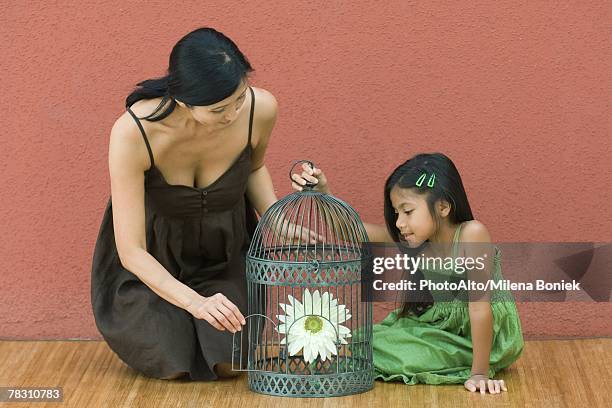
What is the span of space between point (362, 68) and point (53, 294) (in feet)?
4.04

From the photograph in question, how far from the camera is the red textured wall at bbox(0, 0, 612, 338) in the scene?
391 cm

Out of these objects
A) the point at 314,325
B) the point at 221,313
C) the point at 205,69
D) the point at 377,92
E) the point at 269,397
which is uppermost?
the point at 205,69

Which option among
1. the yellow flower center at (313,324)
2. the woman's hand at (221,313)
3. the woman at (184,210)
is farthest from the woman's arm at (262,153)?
the woman's hand at (221,313)

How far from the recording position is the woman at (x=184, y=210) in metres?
3.25

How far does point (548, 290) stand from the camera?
4.03 metres

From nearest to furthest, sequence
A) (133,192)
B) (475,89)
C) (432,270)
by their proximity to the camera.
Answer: (133,192)
(432,270)
(475,89)

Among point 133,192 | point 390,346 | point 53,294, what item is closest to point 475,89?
point 390,346

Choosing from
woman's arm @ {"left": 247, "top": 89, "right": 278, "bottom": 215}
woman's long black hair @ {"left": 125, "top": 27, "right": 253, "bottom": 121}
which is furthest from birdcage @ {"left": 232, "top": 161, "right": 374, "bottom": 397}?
woman's long black hair @ {"left": 125, "top": 27, "right": 253, "bottom": 121}

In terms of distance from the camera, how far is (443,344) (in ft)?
11.8

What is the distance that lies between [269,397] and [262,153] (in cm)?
73

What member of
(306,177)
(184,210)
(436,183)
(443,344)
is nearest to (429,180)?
(436,183)

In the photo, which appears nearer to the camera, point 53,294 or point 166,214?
point 166,214

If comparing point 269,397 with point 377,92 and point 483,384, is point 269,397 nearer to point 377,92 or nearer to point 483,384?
point 483,384

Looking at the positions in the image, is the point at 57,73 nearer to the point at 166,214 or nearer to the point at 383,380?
the point at 166,214
